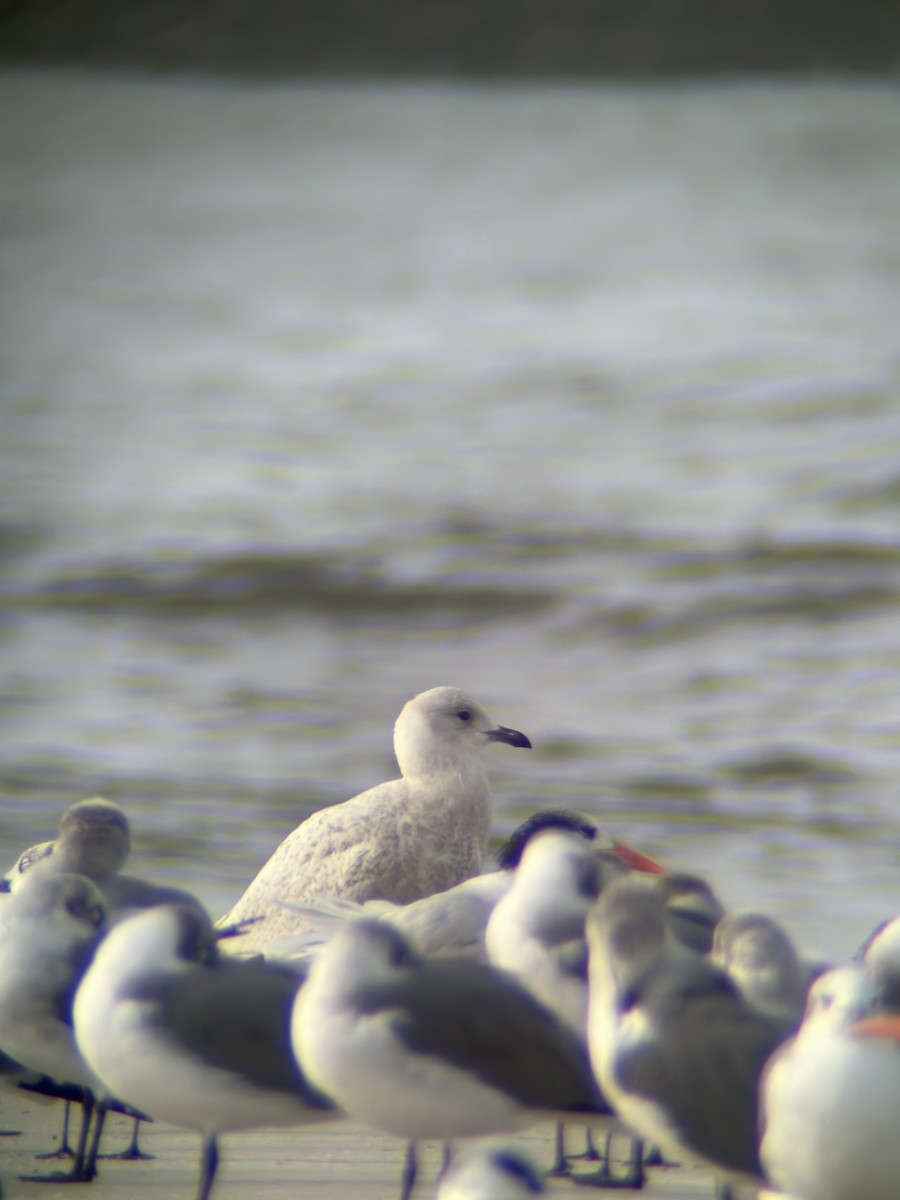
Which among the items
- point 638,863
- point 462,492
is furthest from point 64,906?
point 462,492

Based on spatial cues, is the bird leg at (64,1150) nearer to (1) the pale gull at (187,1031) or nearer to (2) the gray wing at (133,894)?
(2) the gray wing at (133,894)

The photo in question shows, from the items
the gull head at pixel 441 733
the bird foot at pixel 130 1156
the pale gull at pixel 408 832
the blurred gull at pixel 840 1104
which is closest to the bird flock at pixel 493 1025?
the blurred gull at pixel 840 1104

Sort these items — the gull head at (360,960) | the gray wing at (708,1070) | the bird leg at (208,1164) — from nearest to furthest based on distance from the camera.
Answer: the gray wing at (708,1070) < the gull head at (360,960) < the bird leg at (208,1164)

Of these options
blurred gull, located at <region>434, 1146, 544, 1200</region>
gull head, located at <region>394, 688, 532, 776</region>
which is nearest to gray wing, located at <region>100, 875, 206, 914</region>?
gull head, located at <region>394, 688, 532, 776</region>

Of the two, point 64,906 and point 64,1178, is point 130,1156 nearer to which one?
point 64,1178

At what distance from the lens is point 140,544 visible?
9984mm

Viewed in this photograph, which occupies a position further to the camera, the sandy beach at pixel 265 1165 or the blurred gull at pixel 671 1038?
the sandy beach at pixel 265 1165

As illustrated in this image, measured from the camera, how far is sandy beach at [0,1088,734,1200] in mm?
2410

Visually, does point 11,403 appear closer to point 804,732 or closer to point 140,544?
point 140,544

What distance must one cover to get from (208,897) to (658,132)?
13.2 meters

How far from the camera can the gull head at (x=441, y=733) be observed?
3.11m

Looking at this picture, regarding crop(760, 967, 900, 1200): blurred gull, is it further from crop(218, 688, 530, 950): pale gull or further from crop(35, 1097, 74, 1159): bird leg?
crop(35, 1097, 74, 1159): bird leg

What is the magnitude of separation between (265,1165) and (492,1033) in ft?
2.25

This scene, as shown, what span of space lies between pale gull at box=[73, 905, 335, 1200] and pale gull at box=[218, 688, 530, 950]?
555 millimetres
